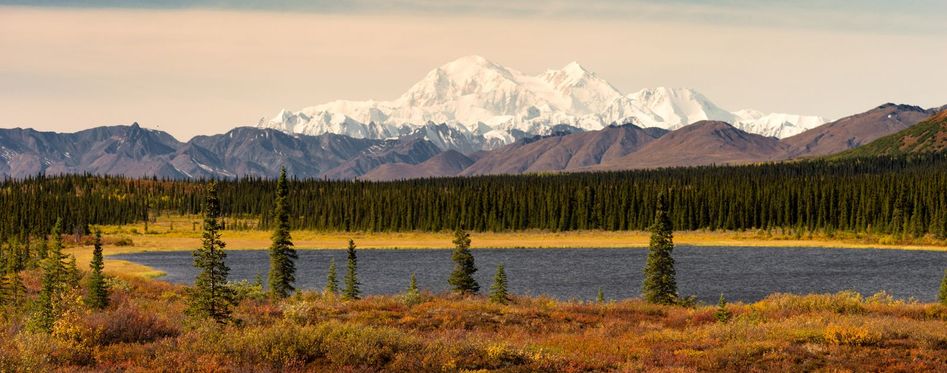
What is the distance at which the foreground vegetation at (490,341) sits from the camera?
1827 cm

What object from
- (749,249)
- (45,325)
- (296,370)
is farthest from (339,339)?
(749,249)

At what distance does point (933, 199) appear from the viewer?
154 meters

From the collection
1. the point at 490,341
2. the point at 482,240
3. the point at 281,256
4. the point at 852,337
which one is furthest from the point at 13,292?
the point at 482,240

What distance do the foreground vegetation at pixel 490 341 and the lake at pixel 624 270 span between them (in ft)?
127

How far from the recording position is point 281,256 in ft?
165

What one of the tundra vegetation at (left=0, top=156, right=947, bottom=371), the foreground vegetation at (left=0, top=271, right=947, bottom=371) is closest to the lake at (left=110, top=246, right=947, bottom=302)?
the tundra vegetation at (left=0, top=156, right=947, bottom=371)

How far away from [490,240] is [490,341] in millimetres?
155330

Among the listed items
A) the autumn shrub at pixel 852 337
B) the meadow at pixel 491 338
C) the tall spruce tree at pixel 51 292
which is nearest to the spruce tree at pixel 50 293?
the tall spruce tree at pixel 51 292

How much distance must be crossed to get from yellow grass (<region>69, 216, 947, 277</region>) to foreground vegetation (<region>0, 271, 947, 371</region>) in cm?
11629

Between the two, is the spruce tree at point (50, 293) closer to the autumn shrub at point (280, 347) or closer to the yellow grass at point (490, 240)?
the autumn shrub at point (280, 347)

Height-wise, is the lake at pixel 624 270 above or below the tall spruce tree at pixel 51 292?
below

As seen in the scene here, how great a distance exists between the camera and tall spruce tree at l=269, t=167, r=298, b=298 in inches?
1946

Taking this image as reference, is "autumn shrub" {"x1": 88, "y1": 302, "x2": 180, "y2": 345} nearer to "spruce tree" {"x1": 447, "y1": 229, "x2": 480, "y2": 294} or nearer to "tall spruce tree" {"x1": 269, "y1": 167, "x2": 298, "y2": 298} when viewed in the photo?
"spruce tree" {"x1": 447, "y1": 229, "x2": 480, "y2": 294}

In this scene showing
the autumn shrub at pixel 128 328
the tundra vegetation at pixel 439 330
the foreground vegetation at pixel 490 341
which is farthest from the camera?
the autumn shrub at pixel 128 328
